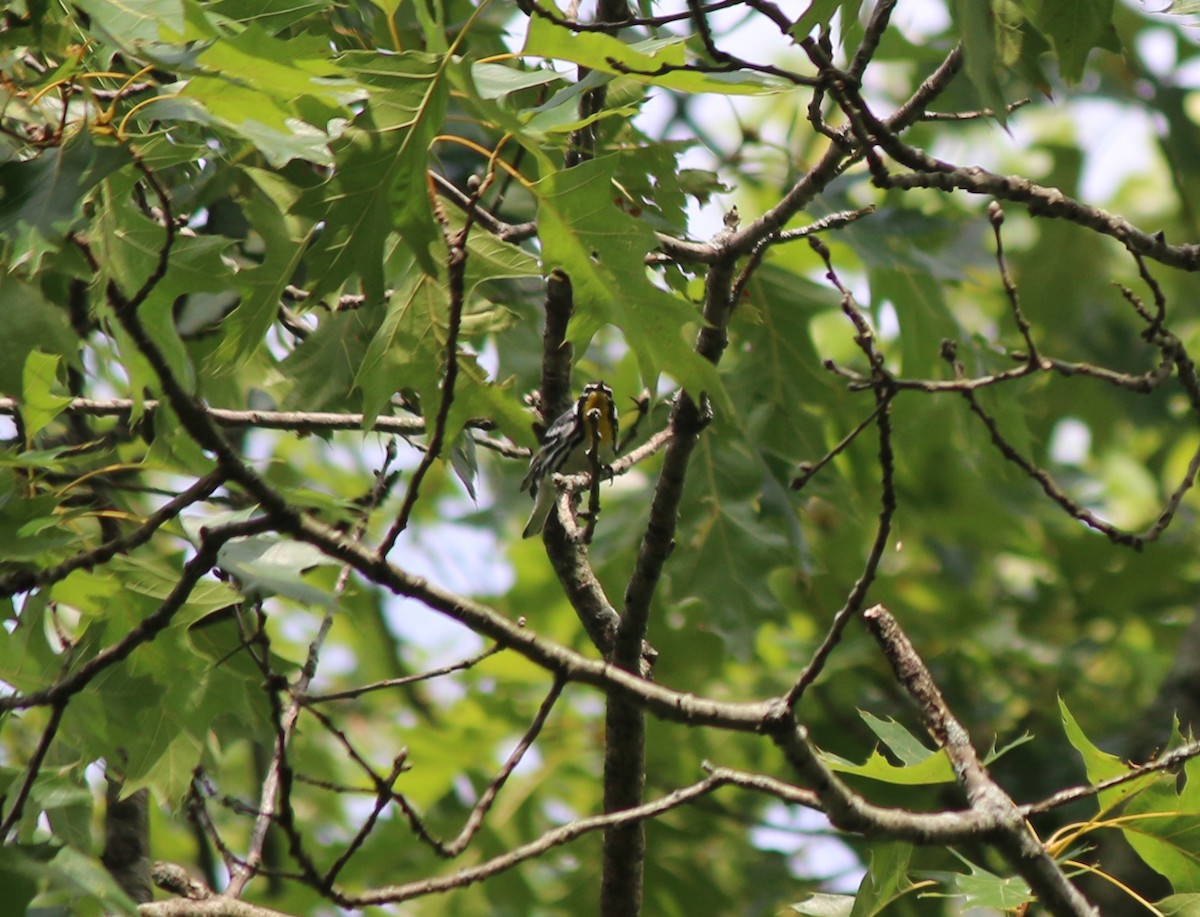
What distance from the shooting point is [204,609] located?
8.07 feet

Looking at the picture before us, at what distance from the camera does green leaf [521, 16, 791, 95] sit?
6.28ft

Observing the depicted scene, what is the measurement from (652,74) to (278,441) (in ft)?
18.5

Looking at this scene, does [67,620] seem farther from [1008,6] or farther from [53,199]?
[1008,6]

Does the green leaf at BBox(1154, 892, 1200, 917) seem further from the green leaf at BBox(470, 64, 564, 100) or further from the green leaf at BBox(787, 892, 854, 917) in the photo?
the green leaf at BBox(470, 64, 564, 100)

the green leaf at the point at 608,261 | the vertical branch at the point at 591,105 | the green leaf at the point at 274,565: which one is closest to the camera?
the green leaf at the point at 274,565

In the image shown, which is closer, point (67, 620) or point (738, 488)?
point (738, 488)

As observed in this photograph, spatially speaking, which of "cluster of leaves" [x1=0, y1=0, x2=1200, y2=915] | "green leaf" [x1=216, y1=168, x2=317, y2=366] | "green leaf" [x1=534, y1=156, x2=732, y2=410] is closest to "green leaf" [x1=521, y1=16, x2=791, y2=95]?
"cluster of leaves" [x1=0, y1=0, x2=1200, y2=915]

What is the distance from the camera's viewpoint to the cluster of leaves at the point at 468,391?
187 centimetres

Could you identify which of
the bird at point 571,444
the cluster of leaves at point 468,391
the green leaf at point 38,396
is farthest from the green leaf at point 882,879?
the green leaf at point 38,396

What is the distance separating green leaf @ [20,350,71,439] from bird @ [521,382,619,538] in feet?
3.00

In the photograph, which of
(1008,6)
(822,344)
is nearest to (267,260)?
(1008,6)

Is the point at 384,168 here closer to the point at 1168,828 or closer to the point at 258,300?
the point at 258,300

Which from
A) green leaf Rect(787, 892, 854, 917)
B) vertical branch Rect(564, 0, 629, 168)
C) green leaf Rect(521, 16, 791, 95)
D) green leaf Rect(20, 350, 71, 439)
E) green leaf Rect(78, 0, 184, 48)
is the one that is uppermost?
vertical branch Rect(564, 0, 629, 168)

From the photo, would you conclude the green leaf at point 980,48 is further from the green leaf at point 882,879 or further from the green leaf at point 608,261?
the green leaf at point 882,879
